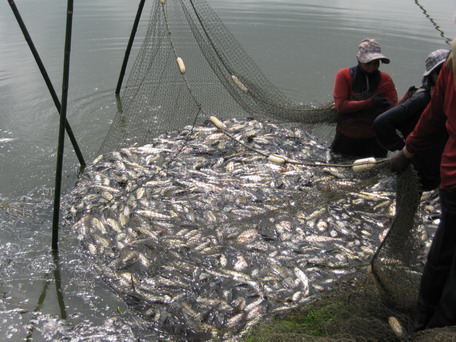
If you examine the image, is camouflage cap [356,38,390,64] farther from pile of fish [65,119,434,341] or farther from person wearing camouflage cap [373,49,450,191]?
pile of fish [65,119,434,341]

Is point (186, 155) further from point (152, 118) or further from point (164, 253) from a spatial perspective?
point (164, 253)

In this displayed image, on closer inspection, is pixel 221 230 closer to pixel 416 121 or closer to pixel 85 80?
pixel 416 121

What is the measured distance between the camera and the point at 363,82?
22.1ft

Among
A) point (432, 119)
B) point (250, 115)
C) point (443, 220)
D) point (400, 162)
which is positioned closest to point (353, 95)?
point (250, 115)

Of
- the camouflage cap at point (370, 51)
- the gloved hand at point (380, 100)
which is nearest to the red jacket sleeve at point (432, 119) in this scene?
the camouflage cap at point (370, 51)

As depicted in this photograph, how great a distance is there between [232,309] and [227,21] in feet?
47.7

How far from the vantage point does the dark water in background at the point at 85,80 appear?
530 cm

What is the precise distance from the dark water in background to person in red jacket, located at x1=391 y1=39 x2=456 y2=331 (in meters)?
2.76

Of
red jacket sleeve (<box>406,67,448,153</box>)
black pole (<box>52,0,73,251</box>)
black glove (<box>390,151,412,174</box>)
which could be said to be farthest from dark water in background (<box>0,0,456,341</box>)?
red jacket sleeve (<box>406,67,448,153</box>)

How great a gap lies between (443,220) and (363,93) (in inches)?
157

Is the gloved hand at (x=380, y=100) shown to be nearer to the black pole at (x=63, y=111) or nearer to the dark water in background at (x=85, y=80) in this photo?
the dark water in background at (x=85, y=80)

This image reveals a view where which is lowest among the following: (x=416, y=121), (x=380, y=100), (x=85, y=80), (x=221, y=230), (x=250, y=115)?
(x=221, y=230)

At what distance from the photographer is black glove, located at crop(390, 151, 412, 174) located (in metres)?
3.66

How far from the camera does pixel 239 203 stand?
641 cm
